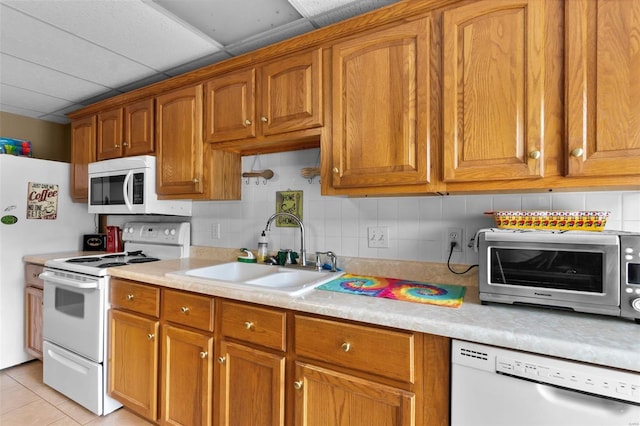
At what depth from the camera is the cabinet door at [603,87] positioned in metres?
1.00

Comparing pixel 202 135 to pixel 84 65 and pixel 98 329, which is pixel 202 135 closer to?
pixel 84 65

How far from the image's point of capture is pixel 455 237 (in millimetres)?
1533

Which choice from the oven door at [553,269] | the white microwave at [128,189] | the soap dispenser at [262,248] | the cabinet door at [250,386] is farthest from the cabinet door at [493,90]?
the white microwave at [128,189]

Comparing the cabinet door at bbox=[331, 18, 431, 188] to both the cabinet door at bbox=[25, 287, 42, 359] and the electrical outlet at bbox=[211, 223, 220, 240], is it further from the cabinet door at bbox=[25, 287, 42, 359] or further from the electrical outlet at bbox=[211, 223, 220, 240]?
the cabinet door at bbox=[25, 287, 42, 359]

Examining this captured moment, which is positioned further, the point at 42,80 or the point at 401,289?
the point at 42,80

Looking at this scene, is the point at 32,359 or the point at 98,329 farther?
the point at 32,359

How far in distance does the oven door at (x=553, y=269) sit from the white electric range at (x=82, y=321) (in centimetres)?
208

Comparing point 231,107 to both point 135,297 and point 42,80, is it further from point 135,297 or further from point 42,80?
point 42,80

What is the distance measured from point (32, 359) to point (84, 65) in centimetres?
246

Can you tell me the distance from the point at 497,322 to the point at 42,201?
3.43 m

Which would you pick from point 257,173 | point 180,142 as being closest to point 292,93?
point 257,173

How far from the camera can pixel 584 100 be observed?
1046 mm

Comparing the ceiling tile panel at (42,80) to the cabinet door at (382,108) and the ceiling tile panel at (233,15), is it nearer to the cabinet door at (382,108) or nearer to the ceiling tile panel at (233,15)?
the ceiling tile panel at (233,15)

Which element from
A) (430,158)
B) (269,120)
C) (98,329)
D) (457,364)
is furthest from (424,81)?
(98,329)
